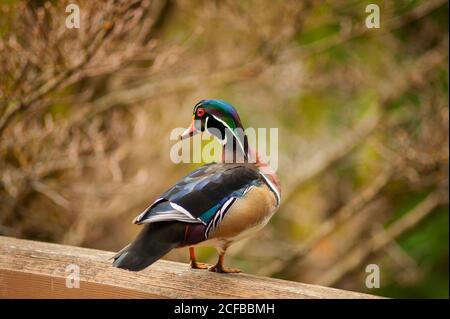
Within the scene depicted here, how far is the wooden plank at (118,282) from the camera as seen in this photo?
1.90 m

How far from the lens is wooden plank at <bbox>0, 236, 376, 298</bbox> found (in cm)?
190

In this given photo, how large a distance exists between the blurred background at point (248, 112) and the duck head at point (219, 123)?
1.08m

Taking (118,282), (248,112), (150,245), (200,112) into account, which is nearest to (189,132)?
(200,112)

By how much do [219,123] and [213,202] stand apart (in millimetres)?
214

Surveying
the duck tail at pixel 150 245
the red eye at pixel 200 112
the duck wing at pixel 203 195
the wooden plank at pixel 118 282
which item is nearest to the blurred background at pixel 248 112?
the wooden plank at pixel 118 282

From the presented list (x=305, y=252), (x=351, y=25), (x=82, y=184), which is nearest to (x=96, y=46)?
(x=82, y=184)

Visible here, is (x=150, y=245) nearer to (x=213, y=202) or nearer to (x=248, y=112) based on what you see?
(x=213, y=202)

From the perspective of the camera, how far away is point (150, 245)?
170 centimetres

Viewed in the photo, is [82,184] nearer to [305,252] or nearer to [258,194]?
[305,252]

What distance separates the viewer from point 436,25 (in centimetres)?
433

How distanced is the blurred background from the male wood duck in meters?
1.11

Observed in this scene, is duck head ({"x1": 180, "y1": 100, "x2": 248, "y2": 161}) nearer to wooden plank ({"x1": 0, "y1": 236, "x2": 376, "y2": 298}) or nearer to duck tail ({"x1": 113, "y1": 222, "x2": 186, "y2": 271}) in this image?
duck tail ({"x1": 113, "y1": 222, "x2": 186, "y2": 271})

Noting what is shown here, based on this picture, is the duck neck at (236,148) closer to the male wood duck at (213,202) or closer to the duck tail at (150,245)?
the male wood duck at (213,202)

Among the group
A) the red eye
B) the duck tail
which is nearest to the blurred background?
the red eye
